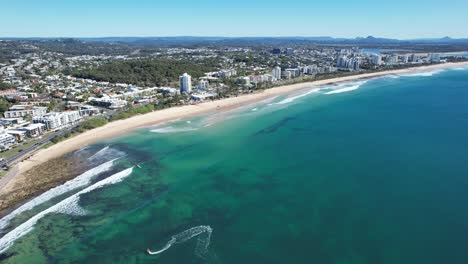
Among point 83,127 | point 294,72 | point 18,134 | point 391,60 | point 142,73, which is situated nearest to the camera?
point 18,134

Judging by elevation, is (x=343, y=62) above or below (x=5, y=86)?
above

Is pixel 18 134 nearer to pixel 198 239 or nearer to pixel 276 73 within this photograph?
pixel 198 239

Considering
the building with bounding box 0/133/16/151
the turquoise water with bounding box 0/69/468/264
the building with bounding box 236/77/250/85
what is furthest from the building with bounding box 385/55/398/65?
the building with bounding box 0/133/16/151

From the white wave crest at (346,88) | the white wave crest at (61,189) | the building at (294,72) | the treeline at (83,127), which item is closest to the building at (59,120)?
the treeline at (83,127)

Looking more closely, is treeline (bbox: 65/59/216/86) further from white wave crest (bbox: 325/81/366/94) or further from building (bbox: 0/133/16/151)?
building (bbox: 0/133/16/151)

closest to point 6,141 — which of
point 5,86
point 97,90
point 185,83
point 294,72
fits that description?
point 97,90

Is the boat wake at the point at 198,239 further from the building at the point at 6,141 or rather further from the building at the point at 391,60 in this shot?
the building at the point at 391,60
